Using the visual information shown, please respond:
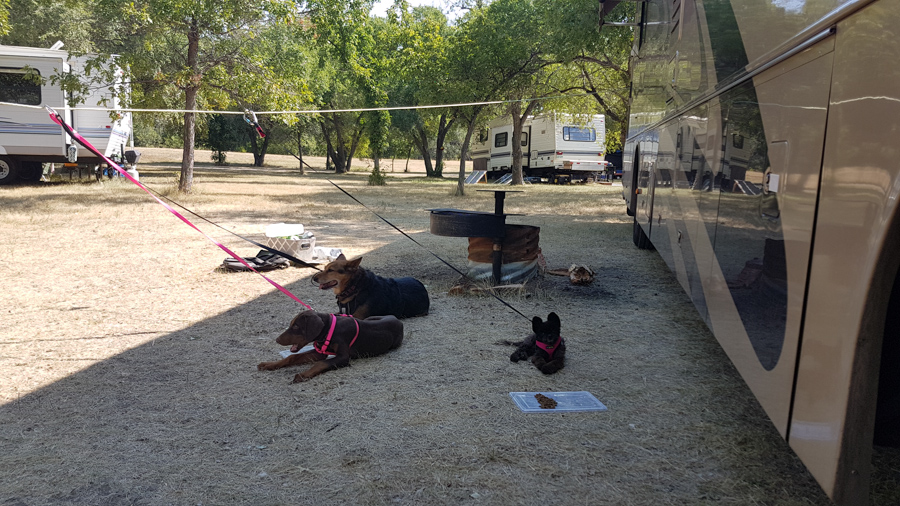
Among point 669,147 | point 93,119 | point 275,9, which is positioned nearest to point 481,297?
point 669,147

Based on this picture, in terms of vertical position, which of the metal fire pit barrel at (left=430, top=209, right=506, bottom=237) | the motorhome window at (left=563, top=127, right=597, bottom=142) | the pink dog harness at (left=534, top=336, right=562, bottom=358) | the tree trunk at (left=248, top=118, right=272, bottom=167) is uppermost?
the motorhome window at (left=563, top=127, right=597, bottom=142)

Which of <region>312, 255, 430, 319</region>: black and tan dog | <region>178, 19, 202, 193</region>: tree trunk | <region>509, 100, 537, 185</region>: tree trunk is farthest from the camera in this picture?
Answer: <region>509, 100, 537, 185</region>: tree trunk

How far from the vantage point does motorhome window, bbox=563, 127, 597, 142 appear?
97.6ft

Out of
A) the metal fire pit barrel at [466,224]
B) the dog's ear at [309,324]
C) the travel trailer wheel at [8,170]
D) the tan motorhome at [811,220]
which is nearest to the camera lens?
the tan motorhome at [811,220]

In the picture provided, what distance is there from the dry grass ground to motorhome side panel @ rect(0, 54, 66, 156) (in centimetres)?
1170

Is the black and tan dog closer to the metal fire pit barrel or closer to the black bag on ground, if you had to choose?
the metal fire pit barrel

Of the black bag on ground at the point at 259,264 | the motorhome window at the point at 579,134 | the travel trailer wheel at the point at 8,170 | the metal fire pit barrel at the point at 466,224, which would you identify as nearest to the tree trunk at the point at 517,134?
the motorhome window at the point at 579,134

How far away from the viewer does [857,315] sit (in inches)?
64.7

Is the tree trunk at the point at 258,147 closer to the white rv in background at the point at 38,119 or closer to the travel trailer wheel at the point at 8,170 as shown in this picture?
the white rv in background at the point at 38,119

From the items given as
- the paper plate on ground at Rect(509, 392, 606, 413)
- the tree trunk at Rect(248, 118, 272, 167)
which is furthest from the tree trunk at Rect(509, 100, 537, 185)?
the paper plate on ground at Rect(509, 392, 606, 413)

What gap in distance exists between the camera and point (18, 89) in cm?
1667

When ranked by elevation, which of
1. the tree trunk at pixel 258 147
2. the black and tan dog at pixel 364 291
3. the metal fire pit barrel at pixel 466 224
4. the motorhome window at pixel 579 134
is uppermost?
the motorhome window at pixel 579 134

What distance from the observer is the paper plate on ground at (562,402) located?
136 inches

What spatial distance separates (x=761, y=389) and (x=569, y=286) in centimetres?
432
